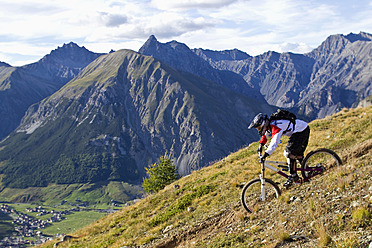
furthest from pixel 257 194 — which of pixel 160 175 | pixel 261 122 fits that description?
pixel 160 175

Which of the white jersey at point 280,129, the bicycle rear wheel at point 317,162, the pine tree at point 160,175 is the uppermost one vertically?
the white jersey at point 280,129

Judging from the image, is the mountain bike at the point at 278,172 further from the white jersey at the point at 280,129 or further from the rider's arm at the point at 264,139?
the white jersey at the point at 280,129

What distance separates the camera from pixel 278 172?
13188 mm

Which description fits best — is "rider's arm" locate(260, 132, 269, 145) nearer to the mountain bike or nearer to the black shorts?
the mountain bike

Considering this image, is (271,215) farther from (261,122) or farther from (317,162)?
(261,122)

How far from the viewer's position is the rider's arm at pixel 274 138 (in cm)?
1198

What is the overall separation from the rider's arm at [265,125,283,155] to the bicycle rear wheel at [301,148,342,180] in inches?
80.3

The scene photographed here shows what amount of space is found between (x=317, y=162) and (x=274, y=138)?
2.93m

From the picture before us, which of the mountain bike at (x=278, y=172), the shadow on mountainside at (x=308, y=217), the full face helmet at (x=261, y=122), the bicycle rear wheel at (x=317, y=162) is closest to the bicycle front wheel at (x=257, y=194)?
the mountain bike at (x=278, y=172)

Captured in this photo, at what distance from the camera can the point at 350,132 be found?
2081 centimetres

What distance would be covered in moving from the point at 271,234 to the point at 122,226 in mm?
13925

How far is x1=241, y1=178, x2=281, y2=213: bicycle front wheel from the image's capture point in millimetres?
12812

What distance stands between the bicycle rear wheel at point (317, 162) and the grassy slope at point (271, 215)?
0.43 m

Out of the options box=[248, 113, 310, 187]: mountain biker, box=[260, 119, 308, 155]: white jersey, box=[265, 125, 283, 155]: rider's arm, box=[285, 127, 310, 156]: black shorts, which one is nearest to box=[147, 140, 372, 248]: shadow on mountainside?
box=[248, 113, 310, 187]: mountain biker
